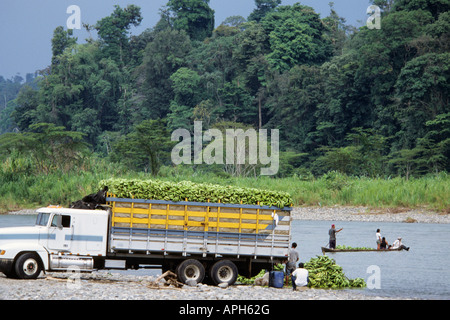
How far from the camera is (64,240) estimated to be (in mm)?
20406

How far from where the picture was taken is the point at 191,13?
126 metres

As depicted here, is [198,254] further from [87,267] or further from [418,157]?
[418,157]

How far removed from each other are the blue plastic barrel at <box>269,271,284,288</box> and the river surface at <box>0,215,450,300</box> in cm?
329

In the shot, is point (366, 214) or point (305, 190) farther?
point (305, 190)

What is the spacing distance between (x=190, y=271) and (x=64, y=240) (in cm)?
380

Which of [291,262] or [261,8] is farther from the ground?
[261,8]

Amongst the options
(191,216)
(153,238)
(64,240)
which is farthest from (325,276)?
(64,240)

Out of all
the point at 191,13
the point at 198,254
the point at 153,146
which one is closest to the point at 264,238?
the point at 198,254

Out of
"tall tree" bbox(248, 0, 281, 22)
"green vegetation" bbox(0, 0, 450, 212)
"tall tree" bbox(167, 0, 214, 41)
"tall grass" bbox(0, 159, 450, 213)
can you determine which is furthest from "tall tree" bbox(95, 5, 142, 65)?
"tall grass" bbox(0, 159, 450, 213)

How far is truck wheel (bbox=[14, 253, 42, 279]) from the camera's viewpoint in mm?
20172

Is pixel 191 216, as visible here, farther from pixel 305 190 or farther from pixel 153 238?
pixel 305 190

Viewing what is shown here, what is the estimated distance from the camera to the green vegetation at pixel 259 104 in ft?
205

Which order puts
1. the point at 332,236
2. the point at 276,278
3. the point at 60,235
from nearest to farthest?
the point at 60,235 < the point at 276,278 < the point at 332,236

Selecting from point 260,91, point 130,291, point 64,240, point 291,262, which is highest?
point 260,91
